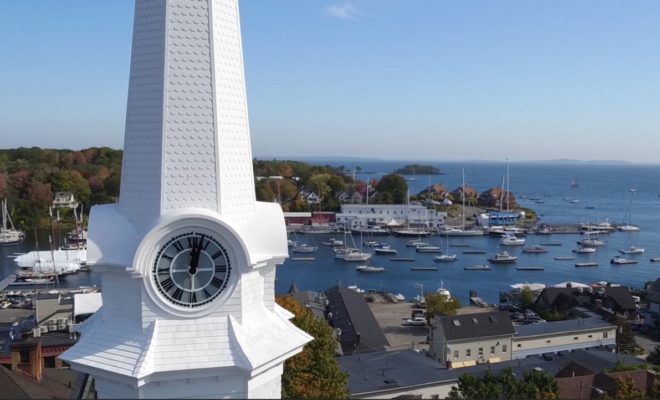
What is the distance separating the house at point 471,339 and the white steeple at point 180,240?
29.0 m

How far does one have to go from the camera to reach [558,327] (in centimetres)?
3934

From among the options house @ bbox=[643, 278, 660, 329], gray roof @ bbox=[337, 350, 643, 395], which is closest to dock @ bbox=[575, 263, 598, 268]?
house @ bbox=[643, 278, 660, 329]

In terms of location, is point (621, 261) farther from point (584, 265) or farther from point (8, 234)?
point (8, 234)

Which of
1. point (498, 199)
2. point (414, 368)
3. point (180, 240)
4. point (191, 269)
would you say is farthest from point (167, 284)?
point (498, 199)

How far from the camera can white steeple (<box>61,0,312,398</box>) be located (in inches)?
303

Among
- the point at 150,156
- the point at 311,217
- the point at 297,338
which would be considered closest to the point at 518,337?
the point at 297,338

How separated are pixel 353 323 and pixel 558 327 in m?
14.2

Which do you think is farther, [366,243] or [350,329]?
[366,243]

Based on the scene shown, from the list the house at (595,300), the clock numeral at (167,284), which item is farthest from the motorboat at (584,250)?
the clock numeral at (167,284)

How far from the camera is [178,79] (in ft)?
26.2

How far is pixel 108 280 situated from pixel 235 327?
6.42 ft

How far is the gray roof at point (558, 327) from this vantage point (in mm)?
38219

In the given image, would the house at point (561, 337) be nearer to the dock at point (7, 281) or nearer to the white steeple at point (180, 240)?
the white steeple at point (180, 240)

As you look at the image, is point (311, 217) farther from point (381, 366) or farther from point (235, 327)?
point (235, 327)
